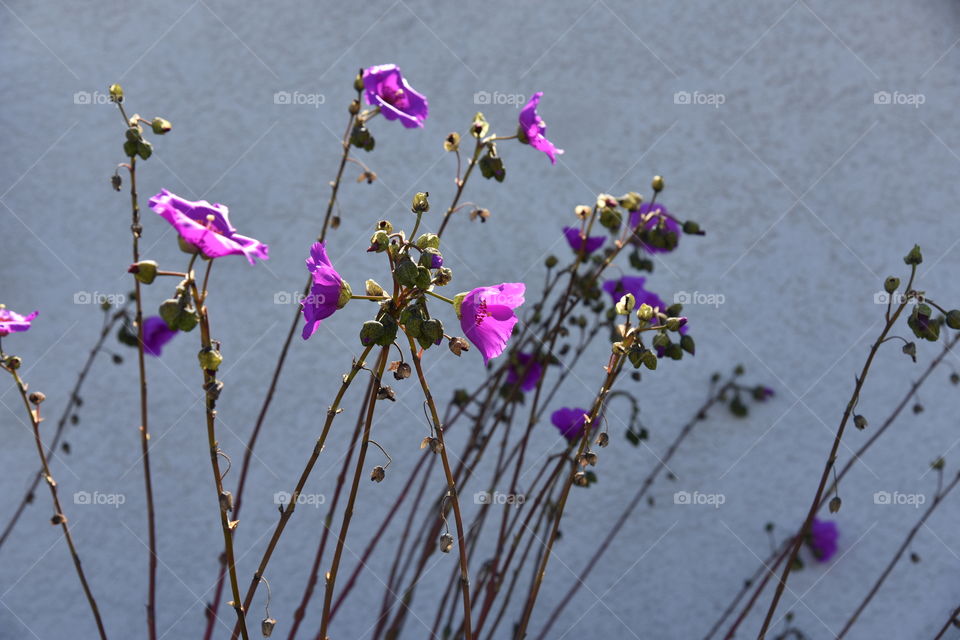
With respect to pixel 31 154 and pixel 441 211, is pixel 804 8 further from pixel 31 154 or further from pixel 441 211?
pixel 31 154

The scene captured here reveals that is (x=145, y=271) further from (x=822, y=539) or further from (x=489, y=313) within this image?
(x=822, y=539)

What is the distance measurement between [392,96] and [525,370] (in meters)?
0.58

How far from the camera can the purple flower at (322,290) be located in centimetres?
81

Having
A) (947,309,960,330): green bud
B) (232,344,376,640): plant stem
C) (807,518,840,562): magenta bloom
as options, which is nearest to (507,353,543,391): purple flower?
(947,309,960,330): green bud

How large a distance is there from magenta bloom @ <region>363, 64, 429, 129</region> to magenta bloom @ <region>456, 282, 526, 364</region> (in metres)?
0.40

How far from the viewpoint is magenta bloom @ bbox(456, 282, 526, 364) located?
86 centimetres

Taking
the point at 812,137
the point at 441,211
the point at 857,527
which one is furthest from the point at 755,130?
the point at 857,527

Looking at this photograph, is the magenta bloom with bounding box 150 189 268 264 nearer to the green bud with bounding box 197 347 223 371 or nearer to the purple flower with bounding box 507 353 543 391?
the green bud with bounding box 197 347 223 371

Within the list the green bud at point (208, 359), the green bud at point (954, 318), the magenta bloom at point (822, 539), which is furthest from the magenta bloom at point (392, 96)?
the magenta bloom at point (822, 539)

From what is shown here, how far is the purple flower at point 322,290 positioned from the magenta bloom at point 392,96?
406 millimetres

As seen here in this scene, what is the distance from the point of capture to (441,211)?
240cm

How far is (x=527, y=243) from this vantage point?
2.37 meters

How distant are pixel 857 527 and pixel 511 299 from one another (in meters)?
1.95

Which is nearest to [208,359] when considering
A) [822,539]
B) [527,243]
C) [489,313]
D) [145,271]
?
[145,271]
